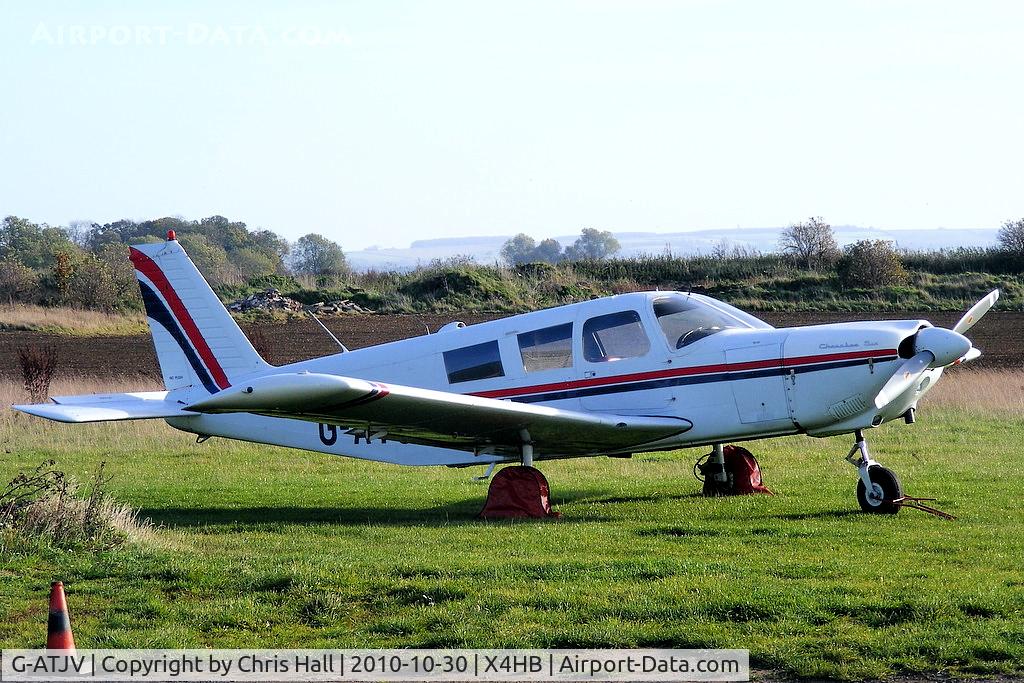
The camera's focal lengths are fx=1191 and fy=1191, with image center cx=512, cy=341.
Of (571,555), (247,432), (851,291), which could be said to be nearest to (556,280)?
(851,291)

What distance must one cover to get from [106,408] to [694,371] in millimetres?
5972

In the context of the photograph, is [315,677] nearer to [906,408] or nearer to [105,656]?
[105,656]

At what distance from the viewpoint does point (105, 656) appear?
6.45 meters

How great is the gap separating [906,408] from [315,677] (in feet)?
23.5

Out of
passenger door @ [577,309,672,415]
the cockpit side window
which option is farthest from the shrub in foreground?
the cockpit side window

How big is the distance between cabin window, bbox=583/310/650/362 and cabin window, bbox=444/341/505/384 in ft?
3.15

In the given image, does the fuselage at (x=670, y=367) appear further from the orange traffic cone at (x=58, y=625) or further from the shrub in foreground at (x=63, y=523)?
the orange traffic cone at (x=58, y=625)

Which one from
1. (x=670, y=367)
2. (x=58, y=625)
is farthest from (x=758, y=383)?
(x=58, y=625)

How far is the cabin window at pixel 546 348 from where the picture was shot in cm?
1195

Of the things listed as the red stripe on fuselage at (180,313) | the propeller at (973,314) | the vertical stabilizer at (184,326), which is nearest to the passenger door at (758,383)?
the propeller at (973,314)

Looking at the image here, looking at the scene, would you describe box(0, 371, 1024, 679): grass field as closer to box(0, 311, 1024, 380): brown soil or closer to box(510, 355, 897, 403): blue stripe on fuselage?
box(510, 355, 897, 403): blue stripe on fuselage

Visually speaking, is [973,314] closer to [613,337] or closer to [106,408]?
[613,337]

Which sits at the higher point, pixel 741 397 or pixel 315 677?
pixel 741 397

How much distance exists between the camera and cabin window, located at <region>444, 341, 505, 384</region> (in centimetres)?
1220
